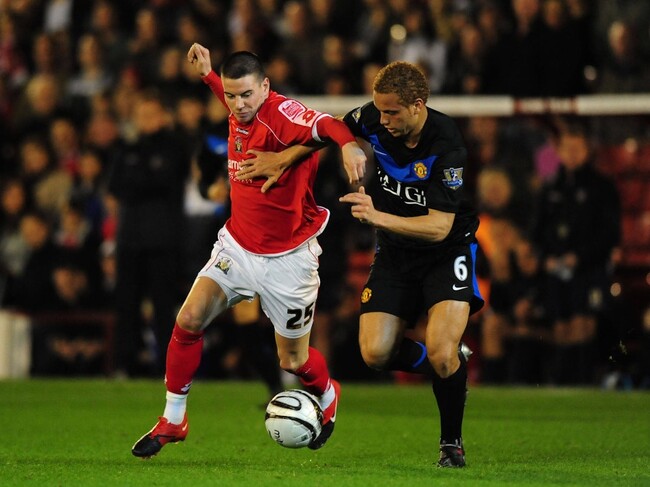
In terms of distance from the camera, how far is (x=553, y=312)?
40.0 ft

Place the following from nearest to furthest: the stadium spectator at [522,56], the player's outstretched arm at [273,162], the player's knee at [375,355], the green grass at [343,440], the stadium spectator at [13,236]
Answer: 1. the green grass at [343,440]
2. the player's outstretched arm at [273,162]
3. the player's knee at [375,355]
4. the stadium spectator at [522,56]
5. the stadium spectator at [13,236]

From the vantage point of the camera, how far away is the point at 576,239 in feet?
39.7

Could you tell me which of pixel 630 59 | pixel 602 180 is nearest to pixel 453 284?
pixel 602 180

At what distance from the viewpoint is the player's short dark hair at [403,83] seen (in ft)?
20.6

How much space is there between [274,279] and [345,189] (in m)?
5.57

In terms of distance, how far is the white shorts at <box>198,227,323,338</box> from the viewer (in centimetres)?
684

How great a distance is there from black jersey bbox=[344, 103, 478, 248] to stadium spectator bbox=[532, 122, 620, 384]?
5197mm

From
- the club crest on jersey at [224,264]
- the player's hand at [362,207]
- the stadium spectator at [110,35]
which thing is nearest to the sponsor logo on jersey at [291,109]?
the club crest on jersey at [224,264]

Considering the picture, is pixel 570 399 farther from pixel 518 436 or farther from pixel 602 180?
pixel 518 436

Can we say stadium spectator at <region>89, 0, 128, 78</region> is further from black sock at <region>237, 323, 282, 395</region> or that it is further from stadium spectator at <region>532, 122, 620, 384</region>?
black sock at <region>237, 323, 282, 395</region>

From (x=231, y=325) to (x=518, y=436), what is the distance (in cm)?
547

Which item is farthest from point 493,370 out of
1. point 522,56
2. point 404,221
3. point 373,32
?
point 404,221

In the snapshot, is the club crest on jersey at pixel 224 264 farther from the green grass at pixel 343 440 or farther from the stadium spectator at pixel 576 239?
the stadium spectator at pixel 576 239

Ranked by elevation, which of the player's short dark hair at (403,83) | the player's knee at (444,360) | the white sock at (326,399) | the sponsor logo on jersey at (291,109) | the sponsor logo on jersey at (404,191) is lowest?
the white sock at (326,399)
